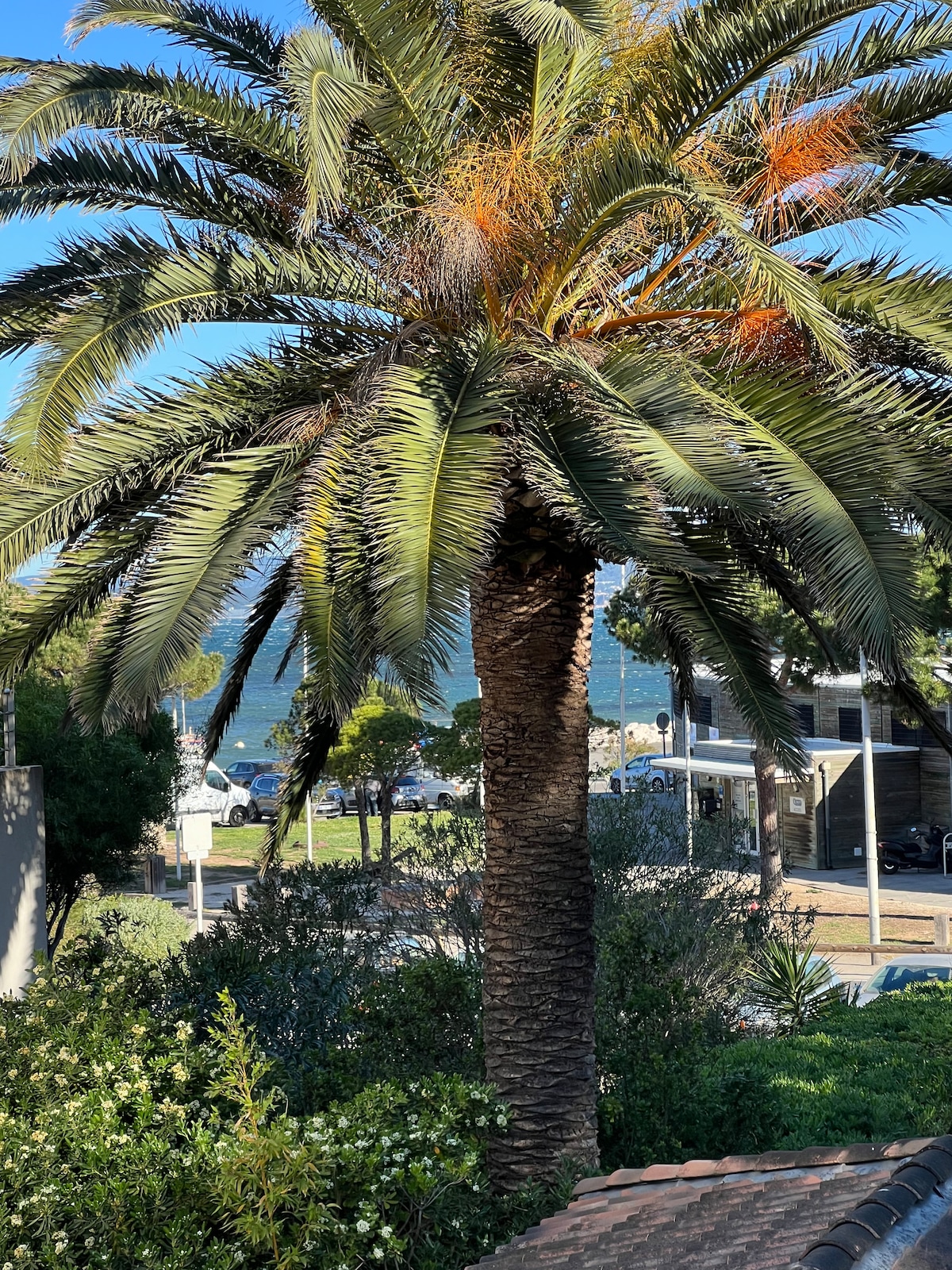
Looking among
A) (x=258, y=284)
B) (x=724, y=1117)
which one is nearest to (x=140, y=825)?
(x=724, y=1117)

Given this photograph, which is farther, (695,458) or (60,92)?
(60,92)

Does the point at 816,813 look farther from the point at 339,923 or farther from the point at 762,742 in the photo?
the point at 762,742

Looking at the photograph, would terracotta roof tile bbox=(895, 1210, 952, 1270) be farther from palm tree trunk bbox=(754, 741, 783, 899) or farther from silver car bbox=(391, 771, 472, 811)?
silver car bbox=(391, 771, 472, 811)

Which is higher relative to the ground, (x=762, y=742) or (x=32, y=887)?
(x=762, y=742)

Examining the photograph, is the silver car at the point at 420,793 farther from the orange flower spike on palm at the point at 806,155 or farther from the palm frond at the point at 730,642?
the orange flower spike on palm at the point at 806,155

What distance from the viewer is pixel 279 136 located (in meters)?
6.69

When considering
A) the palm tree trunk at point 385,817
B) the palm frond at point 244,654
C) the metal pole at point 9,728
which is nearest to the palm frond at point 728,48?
the palm frond at point 244,654

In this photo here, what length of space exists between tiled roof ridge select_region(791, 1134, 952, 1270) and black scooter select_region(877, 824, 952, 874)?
28.3 metres

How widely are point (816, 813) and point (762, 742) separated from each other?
27.0m

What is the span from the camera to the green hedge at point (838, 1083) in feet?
28.8

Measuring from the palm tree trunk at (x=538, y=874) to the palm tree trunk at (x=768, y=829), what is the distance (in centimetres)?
1627

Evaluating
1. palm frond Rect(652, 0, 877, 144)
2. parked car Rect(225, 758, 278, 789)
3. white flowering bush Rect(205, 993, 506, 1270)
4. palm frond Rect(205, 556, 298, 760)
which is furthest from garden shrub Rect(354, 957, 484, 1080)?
parked car Rect(225, 758, 278, 789)

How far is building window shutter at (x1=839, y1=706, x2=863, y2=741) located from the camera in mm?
35000

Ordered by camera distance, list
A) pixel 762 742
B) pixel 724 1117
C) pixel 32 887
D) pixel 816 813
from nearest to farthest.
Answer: pixel 762 742
pixel 724 1117
pixel 32 887
pixel 816 813
